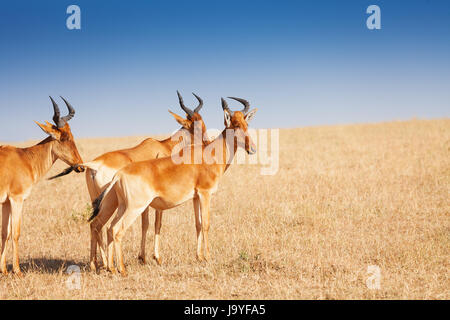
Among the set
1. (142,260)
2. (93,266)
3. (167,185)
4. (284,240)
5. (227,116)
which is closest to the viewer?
(167,185)

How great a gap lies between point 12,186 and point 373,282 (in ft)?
21.5

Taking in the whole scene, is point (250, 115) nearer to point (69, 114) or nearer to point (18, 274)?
point (69, 114)

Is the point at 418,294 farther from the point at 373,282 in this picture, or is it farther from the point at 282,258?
the point at 282,258

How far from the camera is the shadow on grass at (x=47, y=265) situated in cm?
809

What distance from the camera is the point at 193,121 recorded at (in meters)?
9.71

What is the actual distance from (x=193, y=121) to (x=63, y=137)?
2.89 meters

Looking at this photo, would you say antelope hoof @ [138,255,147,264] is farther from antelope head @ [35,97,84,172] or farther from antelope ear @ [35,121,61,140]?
antelope ear @ [35,121,61,140]

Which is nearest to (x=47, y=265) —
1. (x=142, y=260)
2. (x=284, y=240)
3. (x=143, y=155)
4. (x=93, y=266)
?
(x=93, y=266)

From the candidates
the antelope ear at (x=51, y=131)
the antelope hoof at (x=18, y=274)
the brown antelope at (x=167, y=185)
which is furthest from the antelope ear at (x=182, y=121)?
the antelope hoof at (x=18, y=274)

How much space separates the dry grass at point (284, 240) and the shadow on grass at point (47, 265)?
4 cm

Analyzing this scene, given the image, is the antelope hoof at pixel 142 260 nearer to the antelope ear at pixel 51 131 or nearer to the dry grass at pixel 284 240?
the dry grass at pixel 284 240

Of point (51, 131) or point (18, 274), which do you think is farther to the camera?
point (51, 131)
